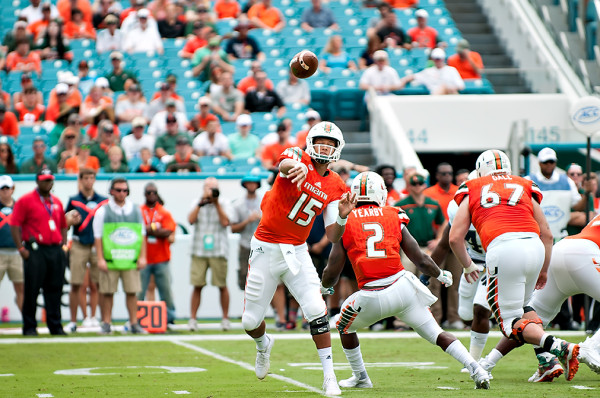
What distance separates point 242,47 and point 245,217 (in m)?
7.10

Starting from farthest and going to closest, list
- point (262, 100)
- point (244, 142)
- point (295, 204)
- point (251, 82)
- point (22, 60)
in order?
point (22, 60) < point (251, 82) < point (262, 100) < point (244, 142) < point (295, 204)

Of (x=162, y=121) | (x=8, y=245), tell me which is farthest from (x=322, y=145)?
(x=162, y=121)

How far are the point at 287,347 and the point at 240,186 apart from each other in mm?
4827

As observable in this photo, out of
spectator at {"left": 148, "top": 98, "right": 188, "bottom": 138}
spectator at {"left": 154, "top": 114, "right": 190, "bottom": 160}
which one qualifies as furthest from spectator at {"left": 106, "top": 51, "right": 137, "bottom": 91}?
spectator at {"left": 154, "top": 114, "right": 190, "bottom": 160}

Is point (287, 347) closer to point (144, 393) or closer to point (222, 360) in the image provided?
point (222, 360)

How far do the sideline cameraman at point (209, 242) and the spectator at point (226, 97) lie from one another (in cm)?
449

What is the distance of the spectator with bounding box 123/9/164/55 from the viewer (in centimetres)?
2077

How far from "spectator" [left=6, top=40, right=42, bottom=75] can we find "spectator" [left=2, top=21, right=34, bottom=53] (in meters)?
0.14

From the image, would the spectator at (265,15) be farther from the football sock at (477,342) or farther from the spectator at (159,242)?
the football sock at (477,342)

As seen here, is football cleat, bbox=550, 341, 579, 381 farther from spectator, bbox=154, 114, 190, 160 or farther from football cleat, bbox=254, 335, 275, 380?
spectator, bbox=154, 114, 190, 160

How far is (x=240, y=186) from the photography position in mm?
16141

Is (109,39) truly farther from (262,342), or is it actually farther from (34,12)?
(262,342)

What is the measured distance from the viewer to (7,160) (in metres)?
16.5

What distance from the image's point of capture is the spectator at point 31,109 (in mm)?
18797
